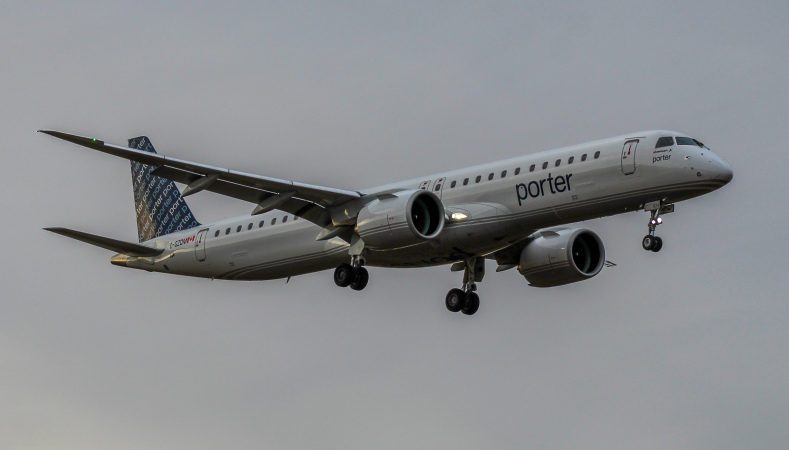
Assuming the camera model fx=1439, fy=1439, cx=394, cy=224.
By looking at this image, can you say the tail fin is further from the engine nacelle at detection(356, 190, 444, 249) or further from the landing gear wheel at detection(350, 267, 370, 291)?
the engine nacelle at detection(356, 190, 444, 249)

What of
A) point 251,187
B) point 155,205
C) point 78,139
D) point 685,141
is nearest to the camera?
point 78,139

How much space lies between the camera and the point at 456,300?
51.8 metres

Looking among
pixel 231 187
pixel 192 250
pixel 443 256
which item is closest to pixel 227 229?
pixel 192 250

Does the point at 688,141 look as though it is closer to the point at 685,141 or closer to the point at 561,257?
the point at 685,141

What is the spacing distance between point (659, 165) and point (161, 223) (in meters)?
22.0

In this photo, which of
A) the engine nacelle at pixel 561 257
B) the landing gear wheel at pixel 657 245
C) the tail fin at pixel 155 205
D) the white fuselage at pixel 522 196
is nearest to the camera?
the white fuselage at pixel 522 196

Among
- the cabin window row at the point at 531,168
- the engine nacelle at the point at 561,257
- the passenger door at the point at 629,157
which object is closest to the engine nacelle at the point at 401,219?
the cabin window row at the point at 531,168

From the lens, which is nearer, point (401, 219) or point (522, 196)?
point (401, 219)

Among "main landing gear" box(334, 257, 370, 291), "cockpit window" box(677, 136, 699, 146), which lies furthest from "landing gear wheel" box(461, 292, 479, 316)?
"cockpit window" box(677, 136, 699, 146)

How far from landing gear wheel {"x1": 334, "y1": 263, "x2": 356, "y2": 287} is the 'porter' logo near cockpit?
21.2 ft

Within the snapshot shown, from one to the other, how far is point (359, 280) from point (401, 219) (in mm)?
3731

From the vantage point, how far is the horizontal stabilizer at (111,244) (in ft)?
164

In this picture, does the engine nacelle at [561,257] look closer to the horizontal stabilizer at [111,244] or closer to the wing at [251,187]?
the wing at [251,187]

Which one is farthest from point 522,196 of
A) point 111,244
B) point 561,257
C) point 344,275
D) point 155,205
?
point 155,205
